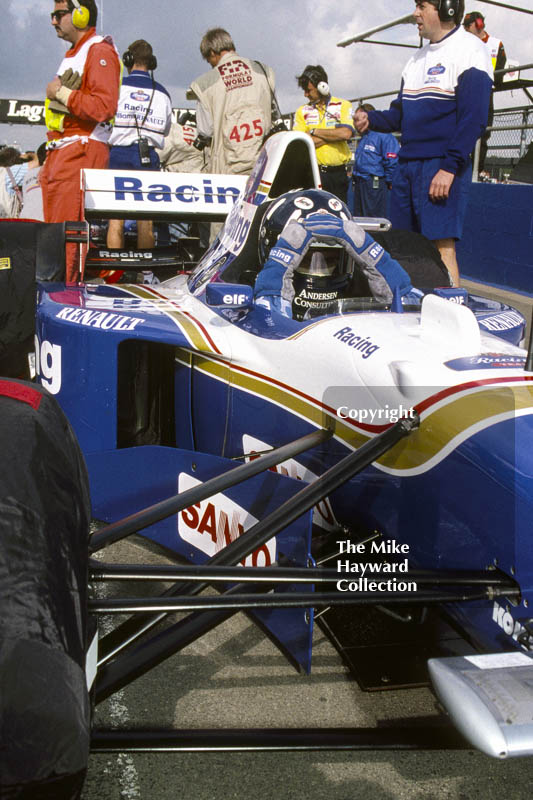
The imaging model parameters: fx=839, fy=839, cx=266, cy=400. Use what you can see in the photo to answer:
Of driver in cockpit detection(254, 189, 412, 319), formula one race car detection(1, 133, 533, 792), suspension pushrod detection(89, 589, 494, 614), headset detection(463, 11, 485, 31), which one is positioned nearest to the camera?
suspension pushrod detection(89, 589, 494, 614)

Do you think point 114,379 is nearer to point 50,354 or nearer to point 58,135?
point 50,354

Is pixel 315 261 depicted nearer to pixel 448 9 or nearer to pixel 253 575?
pixel 253 575

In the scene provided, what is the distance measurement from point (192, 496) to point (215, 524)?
23.1 inches

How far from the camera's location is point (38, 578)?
4.39 feet

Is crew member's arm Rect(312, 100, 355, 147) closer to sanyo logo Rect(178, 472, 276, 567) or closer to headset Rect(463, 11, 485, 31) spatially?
headset Rect(463, 11, 485, 31)

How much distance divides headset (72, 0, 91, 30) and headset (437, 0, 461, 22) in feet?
7.59

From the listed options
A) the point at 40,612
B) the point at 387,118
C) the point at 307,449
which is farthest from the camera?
the point at 387,118

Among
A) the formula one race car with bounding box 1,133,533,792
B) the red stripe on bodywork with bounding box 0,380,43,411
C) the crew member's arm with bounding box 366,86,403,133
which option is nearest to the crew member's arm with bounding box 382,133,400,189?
the crew member's arm with bounding box 366,86,403,133

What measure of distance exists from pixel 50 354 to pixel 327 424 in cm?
124

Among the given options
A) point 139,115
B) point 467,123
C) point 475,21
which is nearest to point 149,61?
point 139,115

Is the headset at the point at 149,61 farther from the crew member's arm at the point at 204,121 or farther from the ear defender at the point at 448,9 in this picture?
the ear defender at the point at 448,9

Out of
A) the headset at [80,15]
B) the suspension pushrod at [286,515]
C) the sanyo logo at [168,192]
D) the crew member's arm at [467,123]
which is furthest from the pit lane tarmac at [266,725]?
the headset at [80,15]

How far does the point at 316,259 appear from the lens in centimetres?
305

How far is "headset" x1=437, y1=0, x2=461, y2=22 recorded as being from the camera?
14.9 feet
